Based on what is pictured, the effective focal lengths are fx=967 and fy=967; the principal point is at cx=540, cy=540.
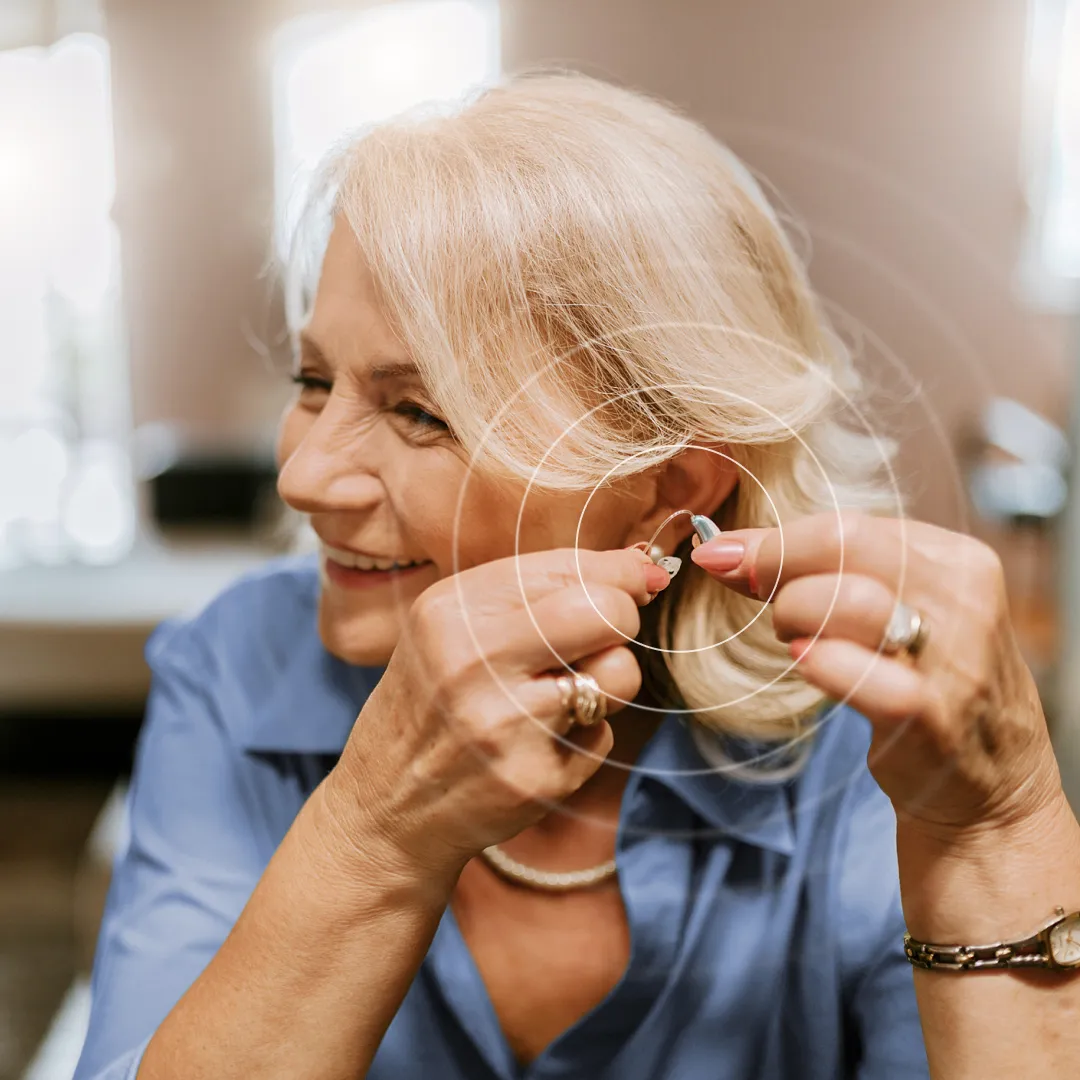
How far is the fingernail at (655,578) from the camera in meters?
0.37

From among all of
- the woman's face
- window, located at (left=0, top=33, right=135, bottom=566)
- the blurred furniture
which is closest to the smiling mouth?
the woman's face

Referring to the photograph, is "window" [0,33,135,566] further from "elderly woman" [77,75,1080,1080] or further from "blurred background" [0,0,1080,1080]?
"elderly woman" [77,75,1080,1080]

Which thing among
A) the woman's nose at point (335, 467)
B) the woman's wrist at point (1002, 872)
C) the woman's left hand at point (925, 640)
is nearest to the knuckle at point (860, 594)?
the woman's left hand at point (925, 640)

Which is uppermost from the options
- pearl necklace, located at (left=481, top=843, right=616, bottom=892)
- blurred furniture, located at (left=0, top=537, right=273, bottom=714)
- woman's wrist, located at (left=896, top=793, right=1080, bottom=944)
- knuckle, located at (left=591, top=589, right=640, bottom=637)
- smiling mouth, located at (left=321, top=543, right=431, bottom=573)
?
knuckle, located at (left=591, top=589, right=640, bottom=637)

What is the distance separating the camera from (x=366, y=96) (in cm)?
50

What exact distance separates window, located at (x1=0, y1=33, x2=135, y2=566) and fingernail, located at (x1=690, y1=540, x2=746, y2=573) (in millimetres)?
605

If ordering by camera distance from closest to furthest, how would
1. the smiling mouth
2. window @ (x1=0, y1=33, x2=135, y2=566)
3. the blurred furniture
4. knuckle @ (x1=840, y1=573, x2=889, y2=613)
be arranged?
1. knuckle @ (x1=840, y1=573, x2=889, y2=613)
2. the smiling mouth
3. window @ (x1=0, y1=33, x2=135, y2=566)
4. the blurred furniture

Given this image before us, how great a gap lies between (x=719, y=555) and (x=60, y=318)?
3.47ft

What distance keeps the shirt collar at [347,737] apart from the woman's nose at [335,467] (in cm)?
9

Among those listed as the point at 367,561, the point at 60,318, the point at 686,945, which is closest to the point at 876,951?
the point at 686,945

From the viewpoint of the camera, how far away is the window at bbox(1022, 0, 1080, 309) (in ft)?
1.49

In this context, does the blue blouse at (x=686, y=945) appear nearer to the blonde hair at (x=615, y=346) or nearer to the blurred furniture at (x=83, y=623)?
the blonde hair at (x=615, y=346)

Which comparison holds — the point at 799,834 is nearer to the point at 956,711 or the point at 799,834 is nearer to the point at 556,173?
the point at 956,711

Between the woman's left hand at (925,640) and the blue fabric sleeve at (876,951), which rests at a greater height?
the woman's left hand at (925,640)
